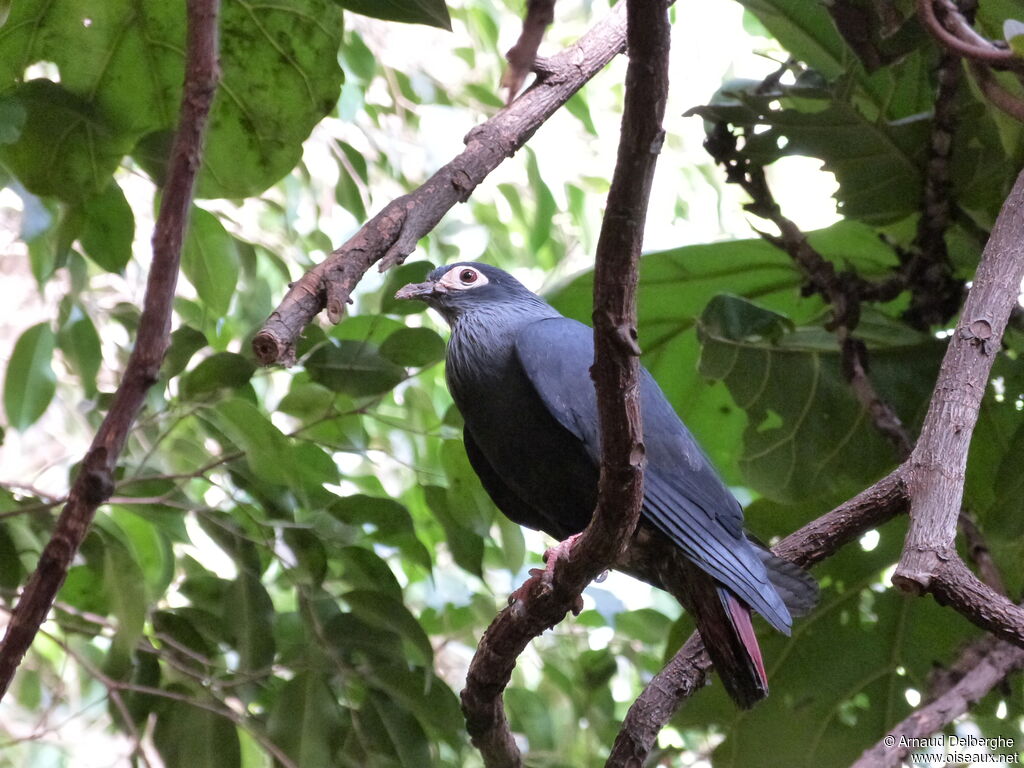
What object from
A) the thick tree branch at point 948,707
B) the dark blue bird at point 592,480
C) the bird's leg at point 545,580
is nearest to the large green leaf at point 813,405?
the dark blue bird at point 592,480

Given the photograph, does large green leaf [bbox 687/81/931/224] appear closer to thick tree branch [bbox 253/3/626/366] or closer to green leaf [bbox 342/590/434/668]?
thick tree branch [bbox 253/3/626/366]

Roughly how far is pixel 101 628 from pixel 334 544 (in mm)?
679

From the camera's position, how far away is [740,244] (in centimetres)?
329

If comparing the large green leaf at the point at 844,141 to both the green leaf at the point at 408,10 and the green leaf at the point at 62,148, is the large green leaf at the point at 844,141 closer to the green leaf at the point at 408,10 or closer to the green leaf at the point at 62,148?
the green leaf at the point at 408,10

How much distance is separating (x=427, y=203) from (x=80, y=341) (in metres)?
1.12

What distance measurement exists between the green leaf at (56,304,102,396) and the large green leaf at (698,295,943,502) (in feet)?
5.34

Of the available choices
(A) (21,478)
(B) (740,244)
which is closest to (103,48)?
(B) (740,244)

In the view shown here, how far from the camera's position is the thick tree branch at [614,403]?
1226 mm

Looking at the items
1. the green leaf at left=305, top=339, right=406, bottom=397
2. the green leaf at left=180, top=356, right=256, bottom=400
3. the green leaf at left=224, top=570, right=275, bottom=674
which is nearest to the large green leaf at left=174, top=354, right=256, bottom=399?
the green leaf at left=180, top=356, right=256, bottom=400

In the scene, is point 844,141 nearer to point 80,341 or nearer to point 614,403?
point 614,403

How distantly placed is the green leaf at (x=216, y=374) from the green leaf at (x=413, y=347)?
362 mm

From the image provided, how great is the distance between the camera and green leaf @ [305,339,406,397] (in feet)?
8.45

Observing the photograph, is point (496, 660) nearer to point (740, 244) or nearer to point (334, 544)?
point (334, 544)

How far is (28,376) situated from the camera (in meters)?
2.64
